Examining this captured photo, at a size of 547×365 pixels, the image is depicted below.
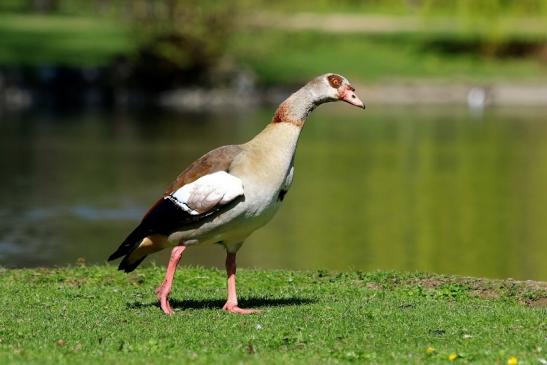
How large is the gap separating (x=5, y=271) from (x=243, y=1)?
35.6 metres

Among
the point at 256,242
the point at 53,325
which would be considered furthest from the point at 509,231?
the point at 53,325

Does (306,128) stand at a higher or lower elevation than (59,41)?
lower

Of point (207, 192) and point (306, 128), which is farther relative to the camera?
point (306, 128)

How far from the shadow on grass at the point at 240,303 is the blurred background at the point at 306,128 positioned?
7336 millimetres

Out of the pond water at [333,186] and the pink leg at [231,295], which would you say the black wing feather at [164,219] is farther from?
the pond water at [333,186]

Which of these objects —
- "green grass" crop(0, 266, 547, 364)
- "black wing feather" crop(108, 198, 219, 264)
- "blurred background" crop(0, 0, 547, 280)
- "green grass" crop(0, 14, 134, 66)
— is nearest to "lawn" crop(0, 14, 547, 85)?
"green grass" crop(0, 14, 134, 66)

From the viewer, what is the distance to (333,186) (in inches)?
1176

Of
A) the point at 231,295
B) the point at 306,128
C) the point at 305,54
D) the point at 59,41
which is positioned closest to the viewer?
the point at 231,295

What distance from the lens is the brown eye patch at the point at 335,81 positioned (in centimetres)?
1095

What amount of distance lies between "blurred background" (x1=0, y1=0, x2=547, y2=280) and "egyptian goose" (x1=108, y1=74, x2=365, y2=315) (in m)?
8.39

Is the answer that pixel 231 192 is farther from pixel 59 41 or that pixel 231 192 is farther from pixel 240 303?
pixel 59 41

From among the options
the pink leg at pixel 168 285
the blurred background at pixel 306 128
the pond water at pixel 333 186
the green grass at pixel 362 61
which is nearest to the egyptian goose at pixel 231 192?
the pink leg at pixel 168 285

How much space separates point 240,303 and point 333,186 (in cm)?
1838

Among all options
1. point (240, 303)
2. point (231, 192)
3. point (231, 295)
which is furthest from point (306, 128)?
point (231, 192)
